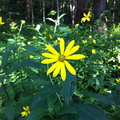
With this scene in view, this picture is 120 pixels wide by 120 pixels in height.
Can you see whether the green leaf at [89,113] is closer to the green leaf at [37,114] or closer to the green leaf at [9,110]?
the green leaf at [37,114]

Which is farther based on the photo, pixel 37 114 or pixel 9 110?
pixel 9 110

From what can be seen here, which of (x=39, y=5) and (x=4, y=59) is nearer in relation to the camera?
(x=4, y=59)

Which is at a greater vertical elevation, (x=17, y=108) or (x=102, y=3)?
(x=102, y=3)

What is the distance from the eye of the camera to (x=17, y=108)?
1288mm

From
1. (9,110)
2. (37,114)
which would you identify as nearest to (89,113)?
(37,114)

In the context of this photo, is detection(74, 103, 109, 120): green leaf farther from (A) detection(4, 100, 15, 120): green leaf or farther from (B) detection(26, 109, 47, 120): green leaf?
(A) detection(4, 100, 15, 120): green leaf

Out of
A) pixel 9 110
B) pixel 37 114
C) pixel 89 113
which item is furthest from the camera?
pixel 9 110

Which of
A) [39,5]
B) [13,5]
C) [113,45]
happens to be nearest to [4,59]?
[113,45]

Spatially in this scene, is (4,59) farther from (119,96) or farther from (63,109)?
(119,96)

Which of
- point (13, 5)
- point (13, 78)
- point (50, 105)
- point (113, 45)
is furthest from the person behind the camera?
point (13, 5)

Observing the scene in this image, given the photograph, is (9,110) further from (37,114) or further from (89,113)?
(89,113)

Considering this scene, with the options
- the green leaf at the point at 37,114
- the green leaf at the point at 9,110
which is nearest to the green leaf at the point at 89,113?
the green leaf at the point at 37,114

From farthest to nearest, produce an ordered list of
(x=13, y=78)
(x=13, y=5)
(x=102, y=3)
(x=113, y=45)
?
(x=13, y=5)
(x=102, y=3)
(x=113, y=45)
(x=13, y=78)

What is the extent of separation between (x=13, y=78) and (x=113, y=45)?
182cm
